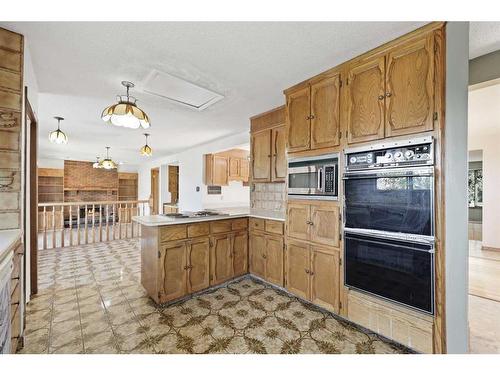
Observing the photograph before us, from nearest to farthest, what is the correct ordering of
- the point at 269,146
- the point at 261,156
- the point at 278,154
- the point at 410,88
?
the point at 410,88
the point at 278,154
the point at 269,146
the point at 261,156

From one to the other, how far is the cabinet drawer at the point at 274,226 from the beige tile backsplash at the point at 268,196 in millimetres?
533

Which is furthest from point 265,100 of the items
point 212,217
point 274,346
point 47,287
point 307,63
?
point 47,287

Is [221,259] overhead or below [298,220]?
below

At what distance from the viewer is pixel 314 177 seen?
2.36m

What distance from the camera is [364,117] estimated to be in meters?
1.98

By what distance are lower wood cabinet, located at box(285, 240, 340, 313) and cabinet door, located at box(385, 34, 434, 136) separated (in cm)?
122

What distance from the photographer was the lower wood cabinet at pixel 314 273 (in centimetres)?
217

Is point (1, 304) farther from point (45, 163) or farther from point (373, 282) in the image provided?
point (45, 163)

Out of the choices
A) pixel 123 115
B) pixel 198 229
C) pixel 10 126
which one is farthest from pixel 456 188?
pixel 10 126

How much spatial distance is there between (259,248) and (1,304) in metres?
2.38

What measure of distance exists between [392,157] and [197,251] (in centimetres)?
217

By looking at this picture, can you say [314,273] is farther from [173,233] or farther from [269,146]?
[269,146]

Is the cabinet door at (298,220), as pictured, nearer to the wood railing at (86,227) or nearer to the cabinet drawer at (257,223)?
the cabinet drawer at (257,223)

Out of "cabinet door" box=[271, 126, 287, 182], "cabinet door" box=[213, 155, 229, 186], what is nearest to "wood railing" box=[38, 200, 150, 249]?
"cabinet door" box=[213, 155, 229, 186]
